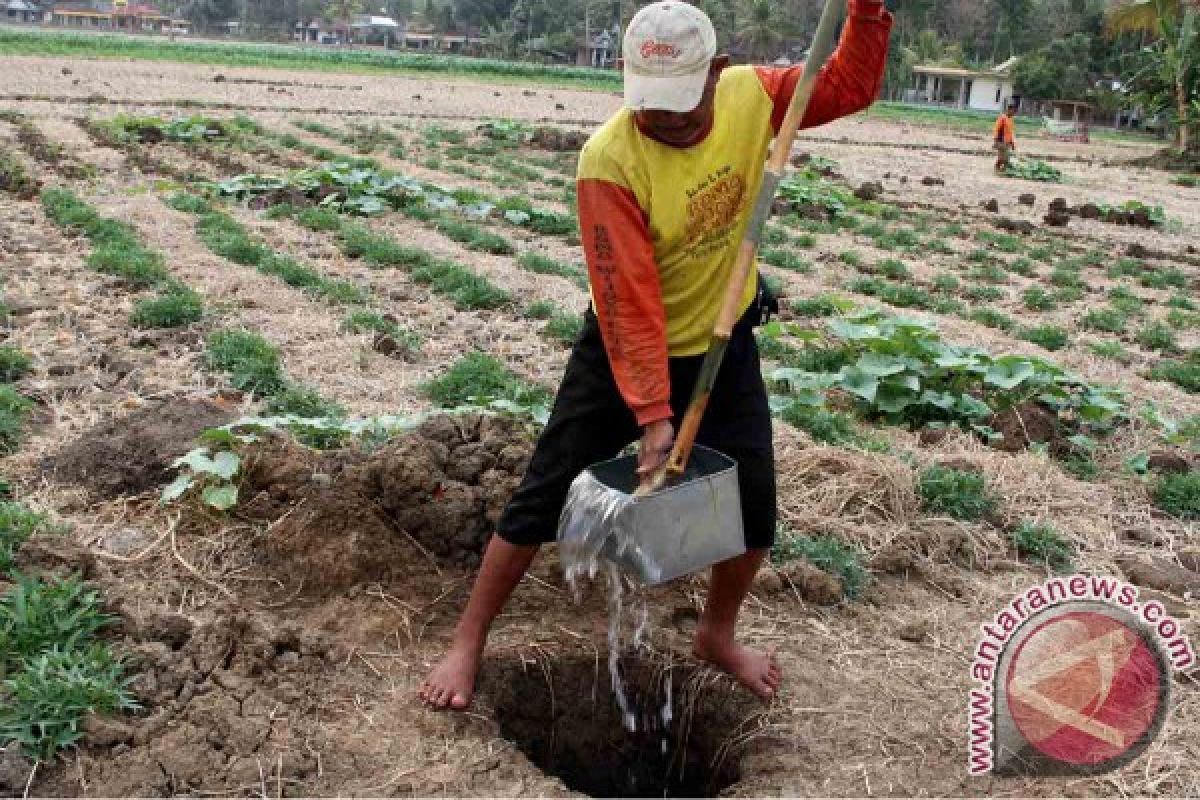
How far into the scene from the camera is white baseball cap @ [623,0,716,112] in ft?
7.96

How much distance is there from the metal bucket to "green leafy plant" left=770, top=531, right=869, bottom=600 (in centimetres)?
124

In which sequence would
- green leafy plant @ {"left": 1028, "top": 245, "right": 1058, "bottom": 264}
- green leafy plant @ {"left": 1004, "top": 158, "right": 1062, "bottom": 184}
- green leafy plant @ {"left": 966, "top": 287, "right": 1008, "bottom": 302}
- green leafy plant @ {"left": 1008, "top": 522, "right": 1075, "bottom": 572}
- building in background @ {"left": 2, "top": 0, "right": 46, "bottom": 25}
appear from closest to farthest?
green leafy plant @ {"left": 1008, "top": 522, "right": 1075, "bottom": 572} → green leafy plant @ {"left": 966, "top": 287, "right": 1008, "bottom": 302} → green leafy plant @ {"left": 1028, "top": 245, "right": 1058, "bottom": 264} → green leafy plant @ {"left": 1004, "top": 158, "right": 1062, "bottom": 184} → building in background @ {"left": 2, "top": 0, "right": 46, "bottom": 25}

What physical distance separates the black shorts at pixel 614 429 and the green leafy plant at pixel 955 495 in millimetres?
1821

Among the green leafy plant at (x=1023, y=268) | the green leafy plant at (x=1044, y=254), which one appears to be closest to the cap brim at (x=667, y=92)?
the green leafy plant at (x=1023, y=268)

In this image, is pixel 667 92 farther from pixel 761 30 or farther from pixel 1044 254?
pixel 761 30

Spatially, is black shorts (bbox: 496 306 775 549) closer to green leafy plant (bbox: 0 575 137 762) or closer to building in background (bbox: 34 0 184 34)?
green leafy plant (bbox: 0 575 137 762)

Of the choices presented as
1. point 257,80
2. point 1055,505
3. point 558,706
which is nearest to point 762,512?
point 558,706

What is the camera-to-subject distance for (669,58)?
2.42 meters

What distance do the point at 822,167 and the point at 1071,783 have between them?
53.1ft

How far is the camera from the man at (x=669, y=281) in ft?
8.38

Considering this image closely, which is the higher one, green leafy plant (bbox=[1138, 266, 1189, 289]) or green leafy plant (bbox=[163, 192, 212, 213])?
green leafy plant (bbox=[163, 192, 212, 213])

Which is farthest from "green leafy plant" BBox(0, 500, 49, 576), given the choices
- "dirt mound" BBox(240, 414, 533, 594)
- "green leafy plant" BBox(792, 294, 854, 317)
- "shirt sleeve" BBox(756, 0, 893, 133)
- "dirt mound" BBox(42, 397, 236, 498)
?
"green leafy plant" BBox(792, 294, 854, 317)

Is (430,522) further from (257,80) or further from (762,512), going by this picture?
(257,80)

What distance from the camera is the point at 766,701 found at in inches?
126
